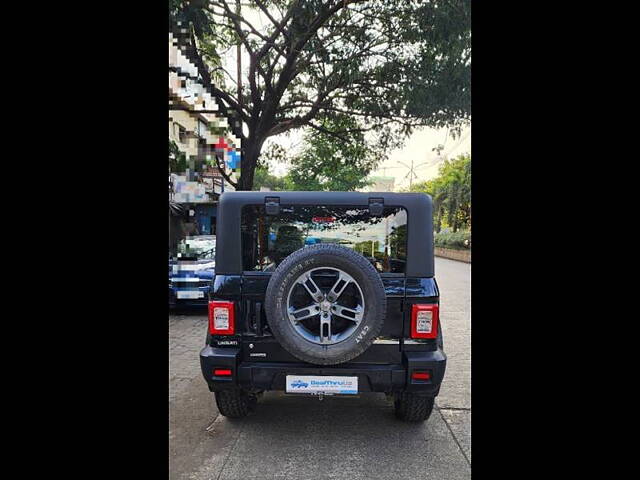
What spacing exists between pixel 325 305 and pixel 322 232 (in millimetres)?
683

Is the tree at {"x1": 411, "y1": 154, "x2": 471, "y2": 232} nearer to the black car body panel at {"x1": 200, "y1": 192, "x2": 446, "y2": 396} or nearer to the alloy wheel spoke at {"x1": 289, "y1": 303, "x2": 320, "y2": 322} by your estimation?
the black car body panel at {"x1": 200, "y1": 192, "x2": 446, "y2": 396}

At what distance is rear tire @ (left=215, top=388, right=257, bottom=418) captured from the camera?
340 cm

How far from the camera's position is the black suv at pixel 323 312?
2.82m

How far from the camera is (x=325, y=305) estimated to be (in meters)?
2.89

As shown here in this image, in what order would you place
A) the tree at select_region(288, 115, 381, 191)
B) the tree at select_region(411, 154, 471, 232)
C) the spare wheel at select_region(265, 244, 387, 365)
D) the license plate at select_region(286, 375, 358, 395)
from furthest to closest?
the tree at select_region(411, 154, 471, 232) < the tree at select_region(288, 115, 381, 191) < the license plate at select_region(286, 375, 358, 395) < the spare wheel at select_region(265, 244, 387, 365)

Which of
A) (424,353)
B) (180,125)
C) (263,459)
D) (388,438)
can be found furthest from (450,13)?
(263,459)

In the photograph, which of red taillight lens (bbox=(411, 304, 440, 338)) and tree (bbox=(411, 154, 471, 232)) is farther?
tree (bbox=(411, 154, 471, 232))

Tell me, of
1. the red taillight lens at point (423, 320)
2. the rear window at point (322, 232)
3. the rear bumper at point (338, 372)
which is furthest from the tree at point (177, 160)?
the red taillight lens at point (423, 320)

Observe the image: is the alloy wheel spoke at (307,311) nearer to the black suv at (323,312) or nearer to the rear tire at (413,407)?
the black suv at (323,312)

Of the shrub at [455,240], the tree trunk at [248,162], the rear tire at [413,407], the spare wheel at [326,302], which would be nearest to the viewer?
the spare wheel at [326,302]

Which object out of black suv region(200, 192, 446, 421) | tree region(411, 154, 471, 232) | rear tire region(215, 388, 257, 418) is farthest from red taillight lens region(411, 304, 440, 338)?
tree region(411, 154, 471, 232)

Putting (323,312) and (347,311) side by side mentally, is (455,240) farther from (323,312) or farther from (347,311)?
(323,312)

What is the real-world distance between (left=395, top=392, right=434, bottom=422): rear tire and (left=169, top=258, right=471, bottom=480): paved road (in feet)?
0.25

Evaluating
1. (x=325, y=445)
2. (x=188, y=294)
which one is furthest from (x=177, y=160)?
(x=325, y=445)
